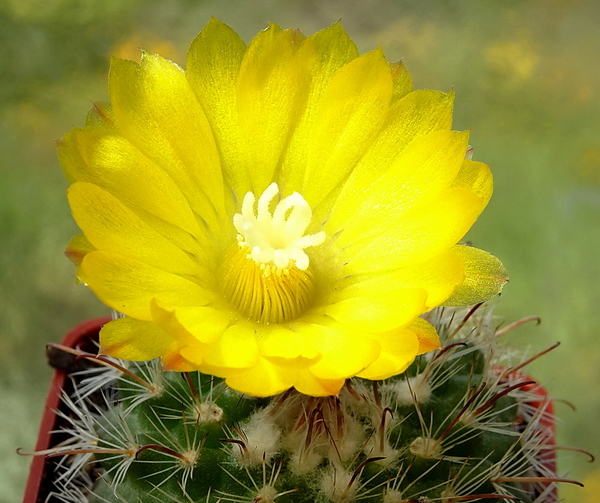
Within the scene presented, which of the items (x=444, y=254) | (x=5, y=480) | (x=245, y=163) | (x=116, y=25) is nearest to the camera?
(x=444, y=254)

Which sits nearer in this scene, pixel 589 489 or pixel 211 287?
pixel 211 287

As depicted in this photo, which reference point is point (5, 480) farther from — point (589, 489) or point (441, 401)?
point (589, 489)

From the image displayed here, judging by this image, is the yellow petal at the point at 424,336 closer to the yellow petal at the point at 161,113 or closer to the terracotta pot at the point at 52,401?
the yellow petal at the point at 161,113

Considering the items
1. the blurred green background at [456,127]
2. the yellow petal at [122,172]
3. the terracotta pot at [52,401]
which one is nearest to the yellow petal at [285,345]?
the yellow petal at [122,172]

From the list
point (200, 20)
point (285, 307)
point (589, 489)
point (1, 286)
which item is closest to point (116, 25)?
point (200, 20)

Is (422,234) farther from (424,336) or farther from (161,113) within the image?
(161,113)

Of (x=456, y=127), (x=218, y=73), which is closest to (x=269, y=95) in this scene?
(x=218, y=73)
